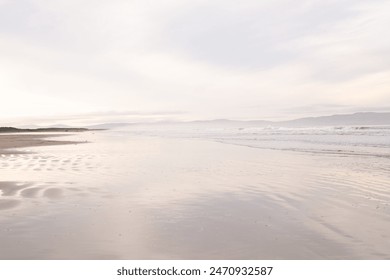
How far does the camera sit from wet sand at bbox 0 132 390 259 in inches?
178

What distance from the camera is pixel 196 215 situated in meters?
6.17

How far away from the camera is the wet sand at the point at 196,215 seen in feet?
14.8

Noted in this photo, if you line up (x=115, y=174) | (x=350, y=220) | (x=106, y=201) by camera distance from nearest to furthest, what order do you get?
(x=350, y=220) → (x=106, y=201) → (x=115, y=174)

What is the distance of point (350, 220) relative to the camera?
5.80m

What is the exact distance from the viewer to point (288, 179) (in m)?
9.94

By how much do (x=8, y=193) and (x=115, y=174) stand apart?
3.54m

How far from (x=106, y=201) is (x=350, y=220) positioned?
4882mm

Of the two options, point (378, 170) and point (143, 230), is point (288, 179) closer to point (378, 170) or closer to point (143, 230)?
point (378, 170)
